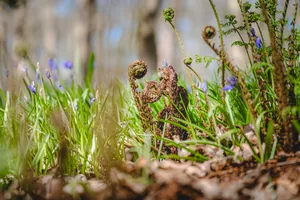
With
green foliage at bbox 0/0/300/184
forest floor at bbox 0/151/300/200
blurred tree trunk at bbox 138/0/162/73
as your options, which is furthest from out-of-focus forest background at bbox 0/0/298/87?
forest floor at bbox 0/151/300/200

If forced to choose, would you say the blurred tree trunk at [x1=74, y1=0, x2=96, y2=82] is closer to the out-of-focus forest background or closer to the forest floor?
the out-of-focus forest background

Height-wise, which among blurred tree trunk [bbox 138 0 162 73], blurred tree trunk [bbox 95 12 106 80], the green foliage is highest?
blurred tree trunk [bbox 138 0 162 73]

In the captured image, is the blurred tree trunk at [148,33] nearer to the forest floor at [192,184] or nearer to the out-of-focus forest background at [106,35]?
the out-of-focus forest background at [106,35]

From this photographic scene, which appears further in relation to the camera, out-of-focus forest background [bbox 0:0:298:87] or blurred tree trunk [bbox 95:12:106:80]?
out-of-focus forest background [bbox 0:0:298:87]

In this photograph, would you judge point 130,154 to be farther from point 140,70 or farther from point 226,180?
point 226,180

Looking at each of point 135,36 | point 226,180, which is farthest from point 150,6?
point 226,180

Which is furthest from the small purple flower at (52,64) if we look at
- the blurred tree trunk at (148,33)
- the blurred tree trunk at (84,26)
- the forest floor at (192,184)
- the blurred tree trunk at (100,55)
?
the blurred tree trunk at (84,26)
